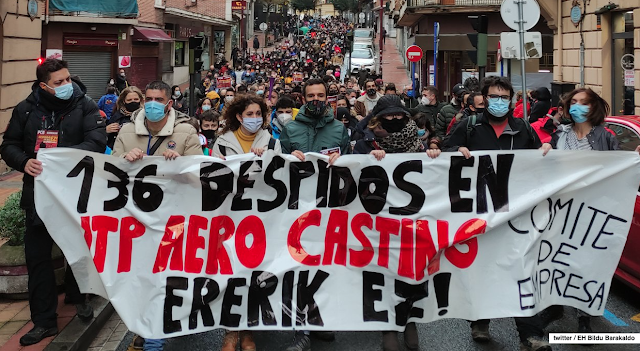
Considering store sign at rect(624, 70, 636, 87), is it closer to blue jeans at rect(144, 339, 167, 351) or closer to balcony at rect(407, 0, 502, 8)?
blue jeans at rect(144, 339, 167, 351)

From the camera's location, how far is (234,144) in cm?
528

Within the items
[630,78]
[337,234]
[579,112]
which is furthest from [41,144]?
[630,78]

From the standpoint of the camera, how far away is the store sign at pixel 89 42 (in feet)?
84.8

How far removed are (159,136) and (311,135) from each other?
1169 millimetres

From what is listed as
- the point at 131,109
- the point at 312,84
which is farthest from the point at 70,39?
the point at 312,84

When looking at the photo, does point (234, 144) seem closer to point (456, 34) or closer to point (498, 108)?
point (498, 108)

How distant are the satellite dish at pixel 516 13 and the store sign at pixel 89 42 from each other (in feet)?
67.4

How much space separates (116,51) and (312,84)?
23970mm

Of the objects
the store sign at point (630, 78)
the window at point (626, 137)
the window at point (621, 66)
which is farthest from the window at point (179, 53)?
the window at point (626, 137)

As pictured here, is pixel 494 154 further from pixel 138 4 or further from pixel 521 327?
pixel 138 4

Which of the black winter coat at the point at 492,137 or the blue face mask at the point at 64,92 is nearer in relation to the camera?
the blue face mask at the point at 64,92

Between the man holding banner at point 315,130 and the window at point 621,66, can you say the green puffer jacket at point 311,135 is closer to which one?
the man holding banner at point 315,130

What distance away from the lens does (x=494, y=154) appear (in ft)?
16.5

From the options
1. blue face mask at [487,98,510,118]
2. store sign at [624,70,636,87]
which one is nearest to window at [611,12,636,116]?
store sign at [624,70,636,87]
